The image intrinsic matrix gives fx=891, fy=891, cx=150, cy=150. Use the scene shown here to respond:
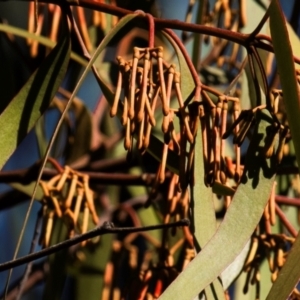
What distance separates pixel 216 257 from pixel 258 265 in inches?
11.5

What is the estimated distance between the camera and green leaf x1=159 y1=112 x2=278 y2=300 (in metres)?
0.65

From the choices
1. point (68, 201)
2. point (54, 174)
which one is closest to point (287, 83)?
point (68, 201)

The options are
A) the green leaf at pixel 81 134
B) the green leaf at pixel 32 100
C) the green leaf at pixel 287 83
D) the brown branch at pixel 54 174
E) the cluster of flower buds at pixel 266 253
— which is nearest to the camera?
the green leaf at pixel 287 83

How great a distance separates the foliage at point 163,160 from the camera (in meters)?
0.69

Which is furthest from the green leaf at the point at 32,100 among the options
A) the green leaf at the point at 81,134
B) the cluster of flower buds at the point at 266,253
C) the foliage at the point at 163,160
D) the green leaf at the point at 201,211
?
the green leaf at the point at 81,134

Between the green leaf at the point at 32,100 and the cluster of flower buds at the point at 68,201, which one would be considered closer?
the green leaf at the point at 32,100

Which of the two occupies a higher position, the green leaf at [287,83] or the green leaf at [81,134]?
the green leaf at [81,134]

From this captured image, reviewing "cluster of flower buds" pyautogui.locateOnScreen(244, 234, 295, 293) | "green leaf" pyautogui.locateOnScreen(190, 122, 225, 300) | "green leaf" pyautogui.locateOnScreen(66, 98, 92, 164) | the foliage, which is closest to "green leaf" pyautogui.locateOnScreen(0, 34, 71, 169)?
the foliage

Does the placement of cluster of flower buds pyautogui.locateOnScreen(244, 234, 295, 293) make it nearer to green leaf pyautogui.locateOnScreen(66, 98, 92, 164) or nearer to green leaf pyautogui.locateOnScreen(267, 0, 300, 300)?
green leaf pyautogui.locateOnScreen(267, 0, 300, 300)

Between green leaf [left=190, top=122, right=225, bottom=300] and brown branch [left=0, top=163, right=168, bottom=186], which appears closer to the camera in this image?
green leaf [left=190, top=122, right=225, bottom=300]

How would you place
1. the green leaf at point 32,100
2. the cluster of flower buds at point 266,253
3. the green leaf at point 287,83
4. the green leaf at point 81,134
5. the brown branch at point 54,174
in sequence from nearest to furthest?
the green leaf at point 287,83 → the green leaf at point 32,100 → the cluster of flower buds at point 266,253 → the brown branch at point 54,174 → the green leaf at point 81,134

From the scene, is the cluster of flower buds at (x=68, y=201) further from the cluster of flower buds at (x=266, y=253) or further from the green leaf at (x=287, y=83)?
the green leaf at (x=287, y=83)

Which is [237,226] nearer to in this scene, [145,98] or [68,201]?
[145,98]

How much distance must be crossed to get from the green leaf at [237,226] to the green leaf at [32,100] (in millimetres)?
183
